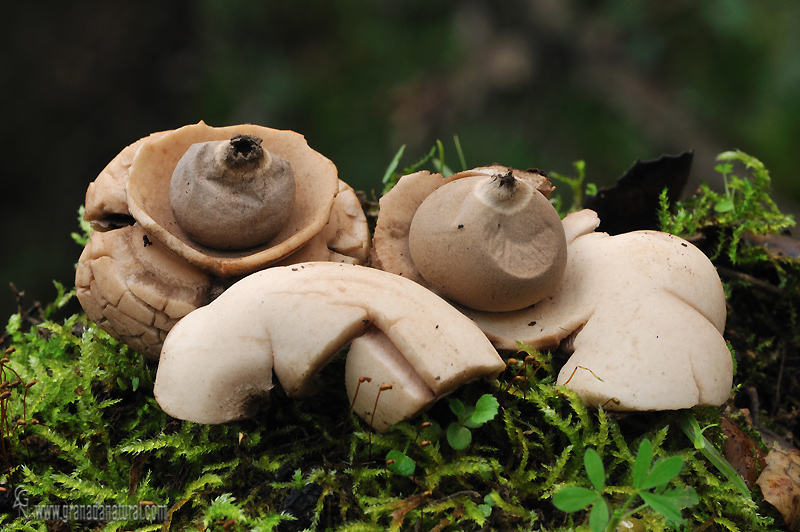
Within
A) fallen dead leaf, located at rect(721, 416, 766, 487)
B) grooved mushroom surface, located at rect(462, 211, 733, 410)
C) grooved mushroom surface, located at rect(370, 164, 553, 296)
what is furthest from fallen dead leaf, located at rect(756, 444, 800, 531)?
grooved mushroom surface, located at rect(370, 164, 553, 296)

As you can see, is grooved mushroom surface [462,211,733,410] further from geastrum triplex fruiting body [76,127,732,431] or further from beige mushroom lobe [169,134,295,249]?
beige mushroom lobe [169,134,295,249]

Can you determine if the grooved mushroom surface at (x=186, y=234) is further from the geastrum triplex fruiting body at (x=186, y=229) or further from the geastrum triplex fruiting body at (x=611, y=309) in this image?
the geastrum triplex fruiting body at (x=611, y=309)

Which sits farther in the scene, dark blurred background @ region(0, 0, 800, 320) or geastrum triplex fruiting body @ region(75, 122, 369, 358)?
dark blurred background @ region(0, 0, 800, 320)

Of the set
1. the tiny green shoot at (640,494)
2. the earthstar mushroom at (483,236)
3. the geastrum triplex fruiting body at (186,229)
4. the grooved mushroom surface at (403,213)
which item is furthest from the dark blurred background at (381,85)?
the tiny green shoot at (640,494)

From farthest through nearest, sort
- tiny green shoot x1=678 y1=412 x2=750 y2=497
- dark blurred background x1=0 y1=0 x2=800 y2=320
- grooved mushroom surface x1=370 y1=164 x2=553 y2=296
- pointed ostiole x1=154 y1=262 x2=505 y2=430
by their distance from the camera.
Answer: dark blurred background x1=0 y1=0 x2=800 y2=320 → grooved mushroom surface x1=370 y1=164 x2=553 y2=296 → tiny green shoot x1=678 y1=412 x2=750 y2=497 → pointed ostiole x1=154 y1=262 x2=505 y2=430

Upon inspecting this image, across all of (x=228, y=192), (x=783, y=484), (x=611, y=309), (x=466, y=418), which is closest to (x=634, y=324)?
(x=611, y=309)

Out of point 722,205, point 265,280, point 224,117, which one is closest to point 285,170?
point 265,280
